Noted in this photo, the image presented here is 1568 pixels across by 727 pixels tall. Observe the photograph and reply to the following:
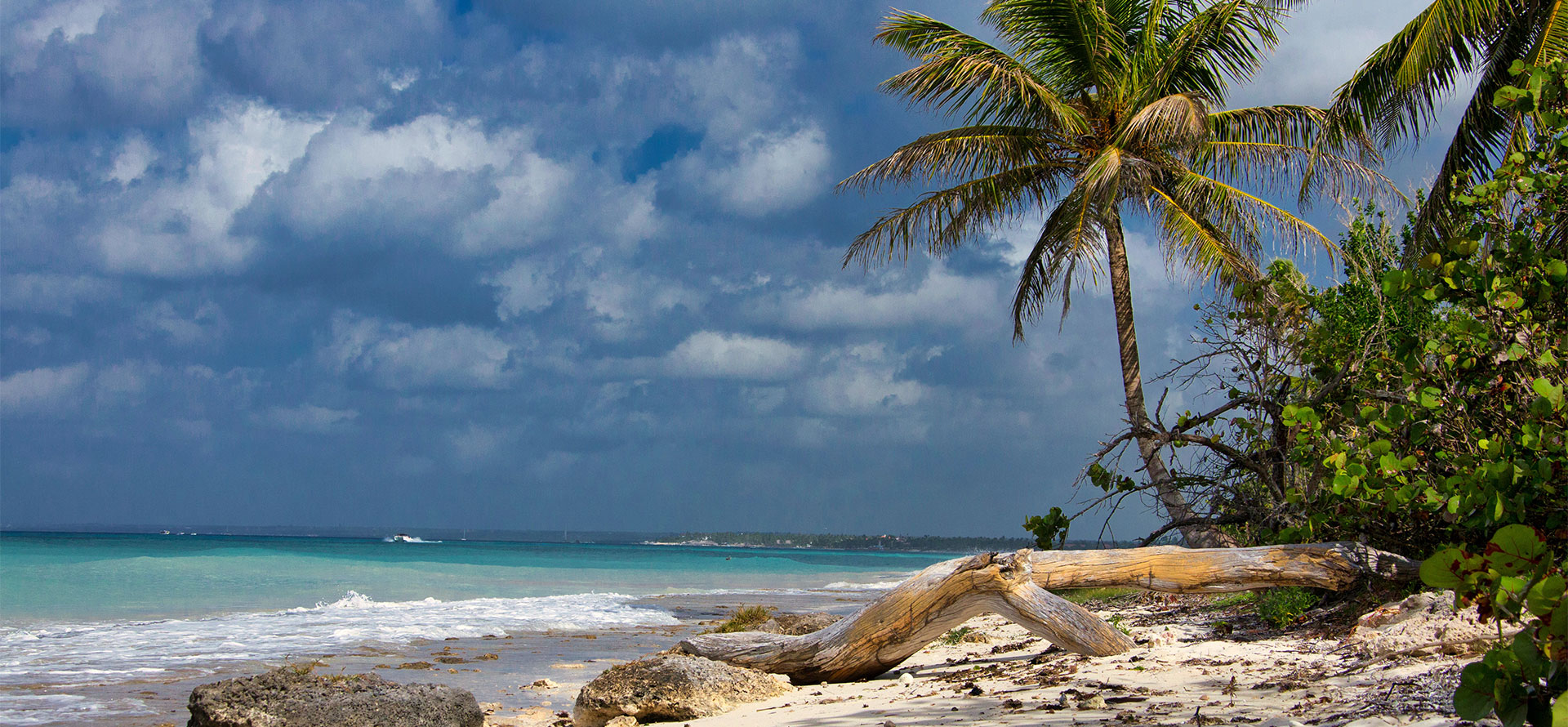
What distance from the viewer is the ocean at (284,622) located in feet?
27.1

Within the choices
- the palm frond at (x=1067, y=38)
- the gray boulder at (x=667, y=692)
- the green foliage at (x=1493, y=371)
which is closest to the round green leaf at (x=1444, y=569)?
the green foliage at (x=1493, y=371)

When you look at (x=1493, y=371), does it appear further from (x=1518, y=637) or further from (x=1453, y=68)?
(x=1453, y=68)

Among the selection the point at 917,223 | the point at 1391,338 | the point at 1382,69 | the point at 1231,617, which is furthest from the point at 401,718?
the point at 1382,69

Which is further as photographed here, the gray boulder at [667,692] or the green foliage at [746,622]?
the green foliage at [746,622]

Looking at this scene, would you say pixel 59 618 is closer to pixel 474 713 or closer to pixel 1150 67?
pixel 474 713

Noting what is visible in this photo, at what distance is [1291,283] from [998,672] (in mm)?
4968

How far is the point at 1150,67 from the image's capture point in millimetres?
12625

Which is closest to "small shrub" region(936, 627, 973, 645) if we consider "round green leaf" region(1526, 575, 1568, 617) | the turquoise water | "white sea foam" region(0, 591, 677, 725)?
"white sea foam" region(0, 591, 677, 725)

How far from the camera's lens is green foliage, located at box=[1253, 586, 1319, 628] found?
644 centimetres

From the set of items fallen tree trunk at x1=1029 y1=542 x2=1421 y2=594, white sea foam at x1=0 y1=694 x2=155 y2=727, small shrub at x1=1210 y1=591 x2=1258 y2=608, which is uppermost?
fallen tree trunk at x1=1029 y1=542 x2=1421 y2=594

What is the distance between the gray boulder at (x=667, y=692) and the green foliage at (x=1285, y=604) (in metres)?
3.60

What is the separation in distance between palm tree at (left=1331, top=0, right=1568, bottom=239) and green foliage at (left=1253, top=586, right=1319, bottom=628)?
169 inches

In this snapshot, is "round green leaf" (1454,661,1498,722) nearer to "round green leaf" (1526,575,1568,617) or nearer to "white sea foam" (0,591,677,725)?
"round green leaf" (1526,575,1568,617)

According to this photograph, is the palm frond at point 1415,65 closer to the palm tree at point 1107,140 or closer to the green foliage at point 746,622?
the palm tree at point 1107,140
